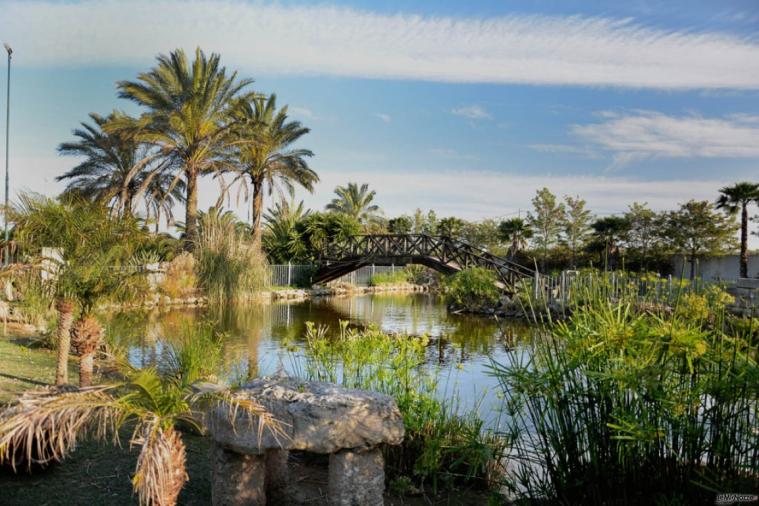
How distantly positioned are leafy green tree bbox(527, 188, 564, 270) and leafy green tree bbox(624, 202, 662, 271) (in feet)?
16.8

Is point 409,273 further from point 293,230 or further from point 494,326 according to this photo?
point 494,326

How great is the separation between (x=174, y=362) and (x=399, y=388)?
2877 millimetres

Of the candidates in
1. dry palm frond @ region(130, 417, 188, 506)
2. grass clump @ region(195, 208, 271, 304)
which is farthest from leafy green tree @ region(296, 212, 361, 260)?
dry palm frond @ region(130, 417, 188, 506)

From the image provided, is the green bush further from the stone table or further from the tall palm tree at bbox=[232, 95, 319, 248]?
the stone table

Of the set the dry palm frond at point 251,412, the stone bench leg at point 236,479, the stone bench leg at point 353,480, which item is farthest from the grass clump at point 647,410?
the stone bench leg at point 236,479

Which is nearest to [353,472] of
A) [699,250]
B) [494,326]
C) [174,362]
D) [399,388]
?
[399,388]

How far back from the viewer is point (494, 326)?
16.1 metres

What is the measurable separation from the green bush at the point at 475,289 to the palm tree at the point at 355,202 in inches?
956

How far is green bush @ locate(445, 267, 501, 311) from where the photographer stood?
2048 cm

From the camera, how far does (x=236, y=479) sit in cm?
342

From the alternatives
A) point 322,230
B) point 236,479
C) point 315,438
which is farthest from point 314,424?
point 322,230

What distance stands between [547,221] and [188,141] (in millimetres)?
24223

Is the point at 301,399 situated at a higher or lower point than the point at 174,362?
higher

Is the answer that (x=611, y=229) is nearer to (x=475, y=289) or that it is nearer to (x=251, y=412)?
(x=475, y=289)
